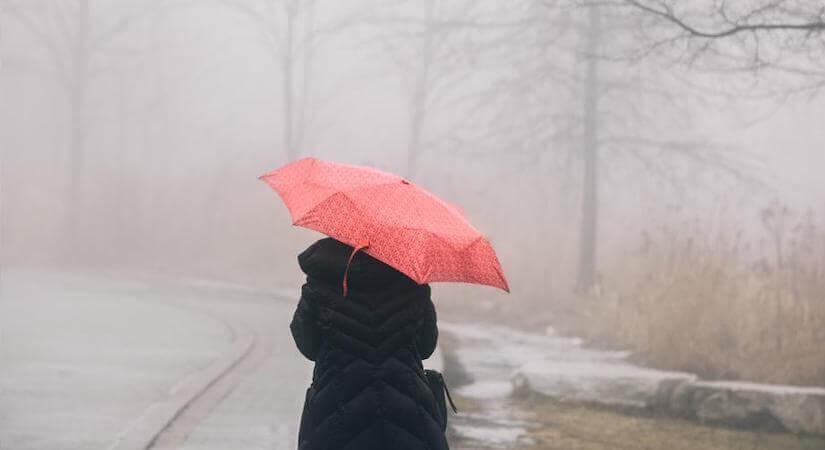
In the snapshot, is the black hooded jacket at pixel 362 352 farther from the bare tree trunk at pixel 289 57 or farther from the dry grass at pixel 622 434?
the bare tree trunk at pixel 289 57

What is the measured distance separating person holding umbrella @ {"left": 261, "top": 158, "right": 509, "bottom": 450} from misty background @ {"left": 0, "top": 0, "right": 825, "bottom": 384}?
658cm

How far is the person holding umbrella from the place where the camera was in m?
3.67

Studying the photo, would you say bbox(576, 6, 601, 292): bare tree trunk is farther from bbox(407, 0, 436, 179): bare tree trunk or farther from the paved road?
bbox(407, 0, 436, 179): bare tree trunk

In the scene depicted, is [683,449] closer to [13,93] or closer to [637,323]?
[637,323]

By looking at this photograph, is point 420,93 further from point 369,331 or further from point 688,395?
point 369,331

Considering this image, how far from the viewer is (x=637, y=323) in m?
12.3

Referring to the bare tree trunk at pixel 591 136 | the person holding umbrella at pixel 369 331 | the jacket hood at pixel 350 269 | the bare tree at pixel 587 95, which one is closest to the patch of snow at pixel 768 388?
the person holding umbrella at pixel 369 331

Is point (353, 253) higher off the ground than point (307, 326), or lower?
higher

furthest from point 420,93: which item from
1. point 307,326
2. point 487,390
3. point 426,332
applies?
point 307,326

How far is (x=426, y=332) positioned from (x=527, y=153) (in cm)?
1503

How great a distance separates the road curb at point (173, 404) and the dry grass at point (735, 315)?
4.30 meters

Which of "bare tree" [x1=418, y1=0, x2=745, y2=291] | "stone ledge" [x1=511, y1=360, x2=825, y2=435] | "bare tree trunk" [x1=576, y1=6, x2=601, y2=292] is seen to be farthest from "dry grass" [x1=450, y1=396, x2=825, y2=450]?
"bare tree trunk" [x1=576, y1=6, x2=601, y2=292]

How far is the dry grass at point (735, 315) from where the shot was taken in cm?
1000

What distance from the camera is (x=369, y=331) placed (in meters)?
3.65
